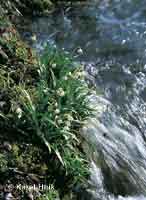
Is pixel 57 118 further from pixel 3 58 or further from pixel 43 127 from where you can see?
pixel 3 58

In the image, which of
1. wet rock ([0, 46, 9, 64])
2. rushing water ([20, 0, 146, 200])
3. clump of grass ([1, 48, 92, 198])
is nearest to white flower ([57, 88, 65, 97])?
clump of grass ([1, 48, 92, 198])

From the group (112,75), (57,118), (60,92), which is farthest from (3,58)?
(112,75)

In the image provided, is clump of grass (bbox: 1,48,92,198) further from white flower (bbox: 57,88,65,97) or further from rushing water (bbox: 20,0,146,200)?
rushing water (bbox: 20,0,146,200)

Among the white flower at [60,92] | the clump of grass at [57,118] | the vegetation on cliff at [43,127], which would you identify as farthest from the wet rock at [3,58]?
the white flower at [60,92]

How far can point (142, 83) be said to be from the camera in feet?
29.5

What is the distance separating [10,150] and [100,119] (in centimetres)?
182

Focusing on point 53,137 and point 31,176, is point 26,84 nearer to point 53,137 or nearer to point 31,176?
point 53,137

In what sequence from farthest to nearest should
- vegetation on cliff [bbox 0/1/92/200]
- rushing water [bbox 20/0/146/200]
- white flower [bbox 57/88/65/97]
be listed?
rushing water [bbox 20/0/146/200]
white flower [bbox 57/88/65/97]
vegetation on cliff [bbox 0/1/92/200]

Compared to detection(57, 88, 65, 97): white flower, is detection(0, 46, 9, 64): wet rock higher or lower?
higher

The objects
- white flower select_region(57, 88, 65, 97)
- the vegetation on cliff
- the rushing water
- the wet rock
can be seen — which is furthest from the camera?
the wet rock

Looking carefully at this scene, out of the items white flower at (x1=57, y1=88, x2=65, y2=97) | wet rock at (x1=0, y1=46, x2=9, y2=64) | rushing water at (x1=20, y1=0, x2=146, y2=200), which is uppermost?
wet rock at (x1=0, y1=46, x2=9, y2=64)

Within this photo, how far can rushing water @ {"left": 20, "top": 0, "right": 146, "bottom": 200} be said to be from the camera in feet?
21.7

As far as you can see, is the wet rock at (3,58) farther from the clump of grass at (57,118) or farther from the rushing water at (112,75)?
the rushing water at (112,75)

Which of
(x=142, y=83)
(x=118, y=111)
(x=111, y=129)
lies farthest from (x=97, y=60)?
(x=111, y=129)
